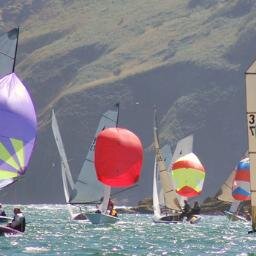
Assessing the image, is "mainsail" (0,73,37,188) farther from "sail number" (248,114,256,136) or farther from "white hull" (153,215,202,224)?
"white hull" (153,215,202,224)

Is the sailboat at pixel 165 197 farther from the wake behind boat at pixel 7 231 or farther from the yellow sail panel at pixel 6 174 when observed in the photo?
the yellow sail panel at pixel 6 174

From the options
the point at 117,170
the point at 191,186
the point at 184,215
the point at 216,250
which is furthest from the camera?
the point at 191,186

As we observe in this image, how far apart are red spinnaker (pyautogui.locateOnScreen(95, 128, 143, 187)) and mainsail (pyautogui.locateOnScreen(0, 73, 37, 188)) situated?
13.1 metres

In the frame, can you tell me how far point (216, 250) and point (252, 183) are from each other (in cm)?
448

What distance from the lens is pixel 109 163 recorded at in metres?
59.3

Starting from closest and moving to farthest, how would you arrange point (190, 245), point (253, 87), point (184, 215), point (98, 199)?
point (253, 87)
point (190, 245)
point (98, 199)
point (184, 215)

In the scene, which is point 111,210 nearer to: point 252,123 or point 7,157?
point 7,157

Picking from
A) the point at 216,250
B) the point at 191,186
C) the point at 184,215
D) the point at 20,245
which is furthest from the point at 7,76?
the point at 191,186

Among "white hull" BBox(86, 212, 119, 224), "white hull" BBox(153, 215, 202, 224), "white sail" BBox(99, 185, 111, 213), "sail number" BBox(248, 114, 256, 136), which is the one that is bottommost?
"white hull" BBox(153, 215, 202, 224)

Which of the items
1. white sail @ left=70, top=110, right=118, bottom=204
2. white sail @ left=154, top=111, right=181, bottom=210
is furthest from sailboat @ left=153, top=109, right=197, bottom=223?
white sail @ left=70, top=110, right=118, bottom=204

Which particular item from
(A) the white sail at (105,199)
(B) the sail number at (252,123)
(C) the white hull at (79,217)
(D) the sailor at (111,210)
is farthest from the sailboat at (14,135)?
(C) the white hull at (79,217)

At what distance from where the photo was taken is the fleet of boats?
45969 mm

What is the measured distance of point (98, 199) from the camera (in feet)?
225

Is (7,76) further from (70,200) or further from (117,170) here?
(70,200)
